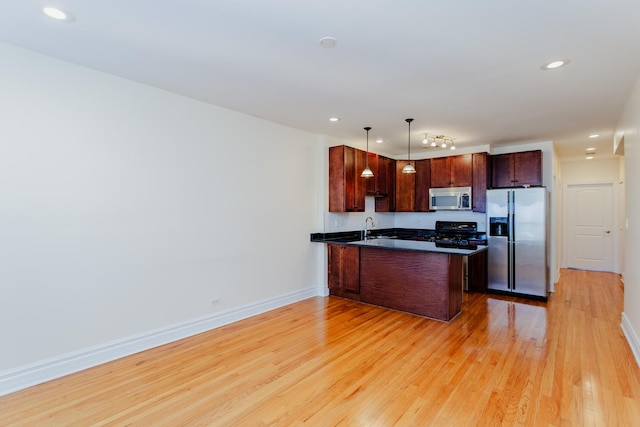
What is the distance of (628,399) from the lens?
233 centimetres

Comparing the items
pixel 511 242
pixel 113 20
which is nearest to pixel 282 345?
pixel 113 20

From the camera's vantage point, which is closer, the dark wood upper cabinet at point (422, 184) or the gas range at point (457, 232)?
the gas range at point (457, 232)

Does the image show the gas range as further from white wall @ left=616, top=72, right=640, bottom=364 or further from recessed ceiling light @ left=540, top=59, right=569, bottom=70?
recessed ceiling light @ left=540, top=59, right=569, bottom=70

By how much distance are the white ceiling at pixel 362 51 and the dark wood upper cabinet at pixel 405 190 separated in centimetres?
247

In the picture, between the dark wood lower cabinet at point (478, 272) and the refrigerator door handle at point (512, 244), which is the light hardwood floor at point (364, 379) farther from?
the dark wood lower cabinet at point (478, 272)

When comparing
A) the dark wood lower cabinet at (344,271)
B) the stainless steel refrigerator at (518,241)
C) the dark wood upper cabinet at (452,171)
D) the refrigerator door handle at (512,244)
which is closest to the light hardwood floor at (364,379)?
the dark wood lower cabinet at (344,271)

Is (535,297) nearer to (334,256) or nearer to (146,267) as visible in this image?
(334,256)

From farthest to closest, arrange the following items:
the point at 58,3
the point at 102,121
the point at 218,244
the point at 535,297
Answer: the point at 535,297
the point at 218,244
the point at 102,121
the point at 58,3

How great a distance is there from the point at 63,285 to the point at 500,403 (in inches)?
140

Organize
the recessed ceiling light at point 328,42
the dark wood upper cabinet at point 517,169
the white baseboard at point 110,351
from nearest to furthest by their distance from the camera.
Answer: the recessed ceiling light at point 328,42 < the white baseboard at point 110,351 < the dark wood upper cabinet at point 517,169

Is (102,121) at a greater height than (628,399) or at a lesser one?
greater

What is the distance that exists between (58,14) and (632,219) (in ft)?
17.4

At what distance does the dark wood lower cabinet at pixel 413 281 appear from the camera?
13.0ft

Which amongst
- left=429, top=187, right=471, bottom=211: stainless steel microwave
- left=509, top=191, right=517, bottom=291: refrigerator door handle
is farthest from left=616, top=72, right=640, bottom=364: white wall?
left=429, top=187, right=471, bottom=211: stainless steel microwave
